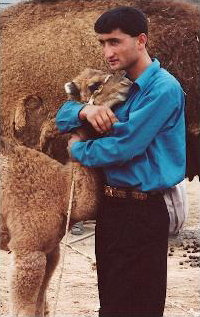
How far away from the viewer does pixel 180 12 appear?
5930 mm

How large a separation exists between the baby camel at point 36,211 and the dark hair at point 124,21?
430 millimetres

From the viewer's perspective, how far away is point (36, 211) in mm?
4090

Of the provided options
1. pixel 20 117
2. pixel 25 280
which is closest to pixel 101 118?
pixel 25 280

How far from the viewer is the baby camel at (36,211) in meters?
4.04

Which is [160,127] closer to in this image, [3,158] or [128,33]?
[128,33]

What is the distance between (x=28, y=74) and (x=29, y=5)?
69cm

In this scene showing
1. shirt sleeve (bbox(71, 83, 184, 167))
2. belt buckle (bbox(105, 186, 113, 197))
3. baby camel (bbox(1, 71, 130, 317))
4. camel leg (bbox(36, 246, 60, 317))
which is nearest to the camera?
shirt sleeve (bbox(71, 83, 184, 167))

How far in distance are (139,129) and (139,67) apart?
0.42 m

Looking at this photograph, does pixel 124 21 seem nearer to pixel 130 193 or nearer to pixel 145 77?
pixel 145 77

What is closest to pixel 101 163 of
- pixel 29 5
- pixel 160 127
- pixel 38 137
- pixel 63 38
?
pixel 160 127

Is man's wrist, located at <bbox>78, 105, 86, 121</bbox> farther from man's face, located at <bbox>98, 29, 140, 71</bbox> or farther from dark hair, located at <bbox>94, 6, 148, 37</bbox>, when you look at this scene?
dark hair, located at <bbox>94, 6, 148, 37</bbox>

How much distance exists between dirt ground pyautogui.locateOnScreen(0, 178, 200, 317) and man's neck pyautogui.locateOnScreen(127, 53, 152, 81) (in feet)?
5.59

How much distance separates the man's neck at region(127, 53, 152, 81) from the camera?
379cm

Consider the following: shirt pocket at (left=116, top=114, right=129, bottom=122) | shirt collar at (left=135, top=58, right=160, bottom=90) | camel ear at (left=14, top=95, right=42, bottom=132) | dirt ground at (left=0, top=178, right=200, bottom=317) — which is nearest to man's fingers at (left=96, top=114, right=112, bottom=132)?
shirt pocket at (left=116, top=114, right=129, bottom=122)
